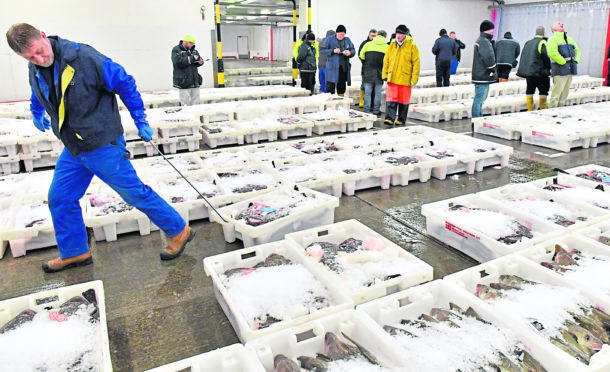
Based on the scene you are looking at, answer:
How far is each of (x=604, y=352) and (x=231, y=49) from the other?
3157 cm

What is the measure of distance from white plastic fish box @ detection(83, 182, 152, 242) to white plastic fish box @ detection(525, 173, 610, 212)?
11.1 feet

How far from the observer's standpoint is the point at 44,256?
356cm

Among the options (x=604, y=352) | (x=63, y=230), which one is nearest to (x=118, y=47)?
(x=63, y=230)

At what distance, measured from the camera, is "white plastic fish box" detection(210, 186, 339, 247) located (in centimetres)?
344

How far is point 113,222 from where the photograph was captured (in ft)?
12.2

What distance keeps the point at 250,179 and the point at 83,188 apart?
5.81 feet

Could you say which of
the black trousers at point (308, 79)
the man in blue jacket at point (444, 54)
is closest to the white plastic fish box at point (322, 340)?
the black trousers at point (308, 79)

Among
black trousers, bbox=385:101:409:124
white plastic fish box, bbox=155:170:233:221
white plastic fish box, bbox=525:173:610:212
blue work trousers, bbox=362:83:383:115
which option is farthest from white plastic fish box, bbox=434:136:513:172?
blue work trousers, bbox=362:83:383:115

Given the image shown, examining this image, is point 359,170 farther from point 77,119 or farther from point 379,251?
point 77,119

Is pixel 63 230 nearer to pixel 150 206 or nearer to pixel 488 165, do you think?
pixel 150 206

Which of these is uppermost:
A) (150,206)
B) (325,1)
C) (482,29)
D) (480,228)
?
(325,1)

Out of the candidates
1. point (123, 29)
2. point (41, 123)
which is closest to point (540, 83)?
point (41, 123)

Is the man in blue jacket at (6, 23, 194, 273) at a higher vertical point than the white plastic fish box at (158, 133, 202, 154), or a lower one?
higher

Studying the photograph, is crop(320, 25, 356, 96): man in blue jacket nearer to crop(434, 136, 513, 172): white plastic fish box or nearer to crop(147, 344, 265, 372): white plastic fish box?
crop(434, 136, 513, 172): white plastic fish box
